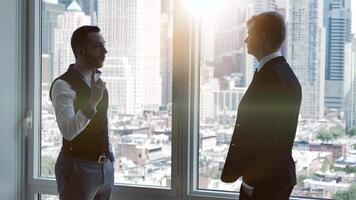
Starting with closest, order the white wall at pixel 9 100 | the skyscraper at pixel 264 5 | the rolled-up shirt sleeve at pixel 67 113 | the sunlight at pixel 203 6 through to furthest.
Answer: the rolled-up shirt sleeve at pixel 67 113
the skyscraper at pixel 264 5
the sunlight at pixel 203 6
the white wall at pixel 9 100

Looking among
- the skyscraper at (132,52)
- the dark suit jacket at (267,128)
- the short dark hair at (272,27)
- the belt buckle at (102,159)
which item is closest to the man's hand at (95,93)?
the belt buckle at (102,159)

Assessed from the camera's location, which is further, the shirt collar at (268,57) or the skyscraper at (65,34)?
the skyscraper at (65,34)

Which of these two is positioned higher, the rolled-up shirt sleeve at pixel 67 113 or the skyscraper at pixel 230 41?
the skyscraper at pixel 230 41

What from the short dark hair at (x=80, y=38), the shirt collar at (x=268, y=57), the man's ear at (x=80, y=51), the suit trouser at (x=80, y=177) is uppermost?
the short dark hair at (x=80, y=38)

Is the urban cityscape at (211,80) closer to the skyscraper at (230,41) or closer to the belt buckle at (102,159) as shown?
the skyscraper at (230,41)

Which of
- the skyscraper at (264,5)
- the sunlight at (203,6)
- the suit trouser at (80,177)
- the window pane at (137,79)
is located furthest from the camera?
the window pane at (137,79)

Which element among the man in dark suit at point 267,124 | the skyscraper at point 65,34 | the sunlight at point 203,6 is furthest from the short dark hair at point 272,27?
the skyscraper at point 65,34

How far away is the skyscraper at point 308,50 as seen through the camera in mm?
2561

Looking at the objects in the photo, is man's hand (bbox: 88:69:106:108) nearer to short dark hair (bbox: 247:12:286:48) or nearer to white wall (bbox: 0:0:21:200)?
short dark hair (bbox: 247:12:286:48)

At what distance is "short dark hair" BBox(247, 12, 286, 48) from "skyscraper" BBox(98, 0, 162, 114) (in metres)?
0.92

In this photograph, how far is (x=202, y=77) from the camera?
9.18 ft

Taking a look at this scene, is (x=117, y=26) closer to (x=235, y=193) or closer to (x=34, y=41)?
(x=34, y=41)

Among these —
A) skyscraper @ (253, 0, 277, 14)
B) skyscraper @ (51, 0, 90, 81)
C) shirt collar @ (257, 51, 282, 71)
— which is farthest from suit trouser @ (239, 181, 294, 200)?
skyscraper @ (51, 0, 90, 81)

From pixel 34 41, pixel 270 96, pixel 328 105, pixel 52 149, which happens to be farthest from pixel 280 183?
pixel 34 41
